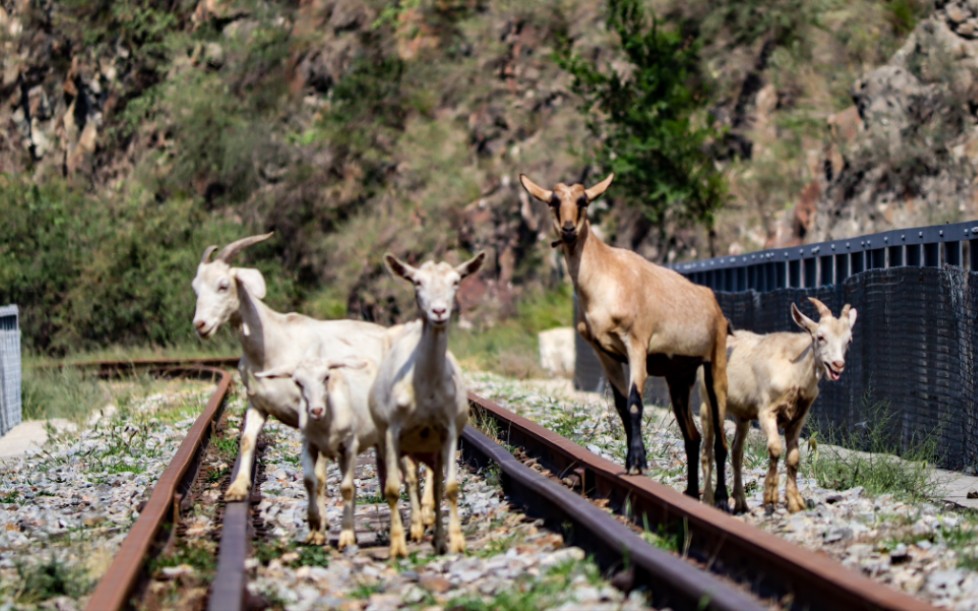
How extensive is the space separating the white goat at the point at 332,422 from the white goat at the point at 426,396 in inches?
12.2

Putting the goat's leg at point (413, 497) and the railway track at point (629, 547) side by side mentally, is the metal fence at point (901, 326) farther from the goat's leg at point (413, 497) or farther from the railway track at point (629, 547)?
the goat's leg at point (413, 497)

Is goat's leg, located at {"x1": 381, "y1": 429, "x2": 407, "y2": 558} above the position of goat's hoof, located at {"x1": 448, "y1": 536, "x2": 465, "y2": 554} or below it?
above

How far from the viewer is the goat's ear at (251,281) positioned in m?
10.7

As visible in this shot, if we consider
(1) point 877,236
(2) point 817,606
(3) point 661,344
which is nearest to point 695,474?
(3) point 661,344

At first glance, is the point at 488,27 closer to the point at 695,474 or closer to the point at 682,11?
the point at 682,11

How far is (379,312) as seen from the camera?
140 ft

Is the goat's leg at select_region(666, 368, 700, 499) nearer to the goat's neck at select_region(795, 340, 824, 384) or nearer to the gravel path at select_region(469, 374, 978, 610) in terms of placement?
the gravel path at select_region(469, 374, 978, 610)

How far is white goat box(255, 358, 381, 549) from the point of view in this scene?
9164 millimetres

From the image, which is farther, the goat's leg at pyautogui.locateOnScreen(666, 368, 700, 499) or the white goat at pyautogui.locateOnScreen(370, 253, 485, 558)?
the goat's leg at pyautogui.locateOnScreen(666, 368, 700, 499)

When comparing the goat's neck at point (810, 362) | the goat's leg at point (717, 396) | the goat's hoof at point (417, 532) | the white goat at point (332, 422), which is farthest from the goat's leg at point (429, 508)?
the goat's neck at point (810, 362)

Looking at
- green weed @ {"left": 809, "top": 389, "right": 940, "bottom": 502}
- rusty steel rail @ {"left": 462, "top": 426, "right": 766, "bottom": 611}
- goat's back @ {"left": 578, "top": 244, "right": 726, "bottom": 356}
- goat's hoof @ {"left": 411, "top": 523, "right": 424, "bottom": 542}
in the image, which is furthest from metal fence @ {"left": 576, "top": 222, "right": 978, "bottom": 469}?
goat's hoof @ {"left": 411, "top": 523, "right": 424, "bottom": 542}

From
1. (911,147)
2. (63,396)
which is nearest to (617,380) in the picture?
(63,396)

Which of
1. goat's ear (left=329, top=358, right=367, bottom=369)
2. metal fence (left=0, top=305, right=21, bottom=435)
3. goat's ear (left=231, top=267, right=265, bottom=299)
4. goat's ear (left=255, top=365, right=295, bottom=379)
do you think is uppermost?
goat's ear (left=231, top=267, right=265, bottom=299)

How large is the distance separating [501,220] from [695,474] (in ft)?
106
